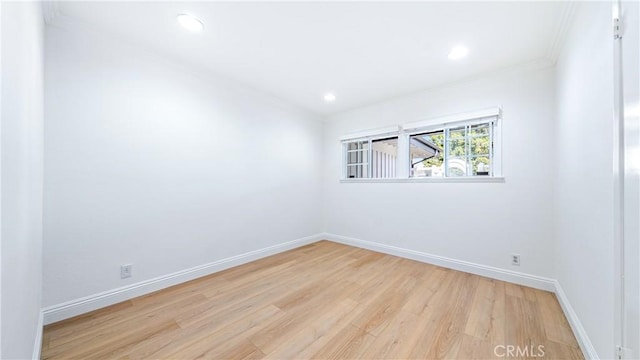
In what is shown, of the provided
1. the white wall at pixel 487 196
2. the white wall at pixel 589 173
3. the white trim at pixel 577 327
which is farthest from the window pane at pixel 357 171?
the white trim at pixel 577 327

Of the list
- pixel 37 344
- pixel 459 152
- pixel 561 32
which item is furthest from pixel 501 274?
pixel 37 344

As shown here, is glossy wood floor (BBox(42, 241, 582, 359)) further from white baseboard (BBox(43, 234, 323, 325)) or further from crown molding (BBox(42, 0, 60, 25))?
crown molding (BBox(42, 0, 60, 25))

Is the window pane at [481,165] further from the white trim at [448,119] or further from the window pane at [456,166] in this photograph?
the white trim at [448,119]

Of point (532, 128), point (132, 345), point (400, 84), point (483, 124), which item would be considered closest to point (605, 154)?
point (532, 128)

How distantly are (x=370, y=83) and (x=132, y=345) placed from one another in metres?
3.46

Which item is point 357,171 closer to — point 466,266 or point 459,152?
point 459,152

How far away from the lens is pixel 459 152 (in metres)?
2.96

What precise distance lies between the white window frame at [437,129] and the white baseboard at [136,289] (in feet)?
7.24

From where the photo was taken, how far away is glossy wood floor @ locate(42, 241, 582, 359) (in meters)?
1.51

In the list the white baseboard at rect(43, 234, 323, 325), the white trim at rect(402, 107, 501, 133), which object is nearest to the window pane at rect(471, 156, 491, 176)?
the white trim at rect(402, 107, 501, 133)

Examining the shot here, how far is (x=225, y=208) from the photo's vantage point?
2.93m

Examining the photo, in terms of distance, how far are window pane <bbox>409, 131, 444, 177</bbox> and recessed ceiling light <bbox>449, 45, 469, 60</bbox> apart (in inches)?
39.7

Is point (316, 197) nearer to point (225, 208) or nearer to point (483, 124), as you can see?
point (225, 208)

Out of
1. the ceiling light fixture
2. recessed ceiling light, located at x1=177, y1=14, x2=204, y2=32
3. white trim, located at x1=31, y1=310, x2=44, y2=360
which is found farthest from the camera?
the ceiling light fixture
